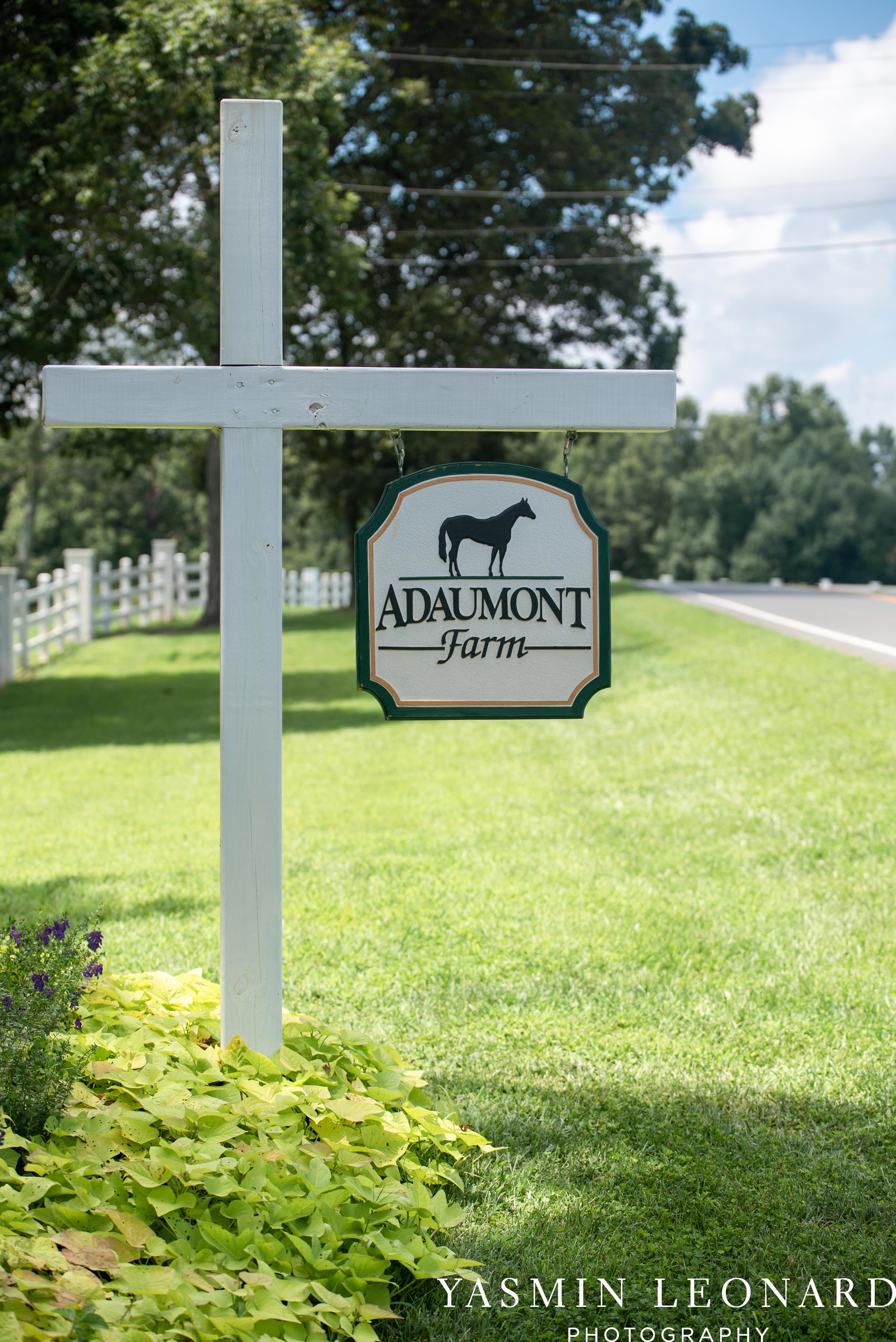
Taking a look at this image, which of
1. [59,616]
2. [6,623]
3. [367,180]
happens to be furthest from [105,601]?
[367,180]

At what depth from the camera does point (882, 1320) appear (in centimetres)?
254

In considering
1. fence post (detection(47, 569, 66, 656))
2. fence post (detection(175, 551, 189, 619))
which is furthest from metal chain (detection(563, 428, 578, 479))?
fence post (detection(175, 551, 189, 619))

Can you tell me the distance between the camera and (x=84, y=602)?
2108 cm

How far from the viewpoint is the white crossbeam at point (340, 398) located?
2920 millimetres

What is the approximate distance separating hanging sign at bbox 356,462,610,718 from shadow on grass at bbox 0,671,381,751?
749 centimetres

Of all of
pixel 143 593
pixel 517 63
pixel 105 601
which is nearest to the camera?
pixel 517 63

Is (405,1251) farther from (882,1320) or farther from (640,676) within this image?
(640,676)

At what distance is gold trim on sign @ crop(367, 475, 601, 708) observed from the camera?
112 inches

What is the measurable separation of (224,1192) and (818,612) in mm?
17716

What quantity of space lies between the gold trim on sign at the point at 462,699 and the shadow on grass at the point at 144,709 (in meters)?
7.49

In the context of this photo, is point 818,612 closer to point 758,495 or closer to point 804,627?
point 804,627

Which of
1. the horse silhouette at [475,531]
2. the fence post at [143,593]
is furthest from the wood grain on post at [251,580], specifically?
the fence post at [143,593]

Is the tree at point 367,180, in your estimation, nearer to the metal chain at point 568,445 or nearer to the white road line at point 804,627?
the white road line at point 804,627

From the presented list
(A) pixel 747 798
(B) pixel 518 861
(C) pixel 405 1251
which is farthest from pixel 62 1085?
(A) pixel 747 798
